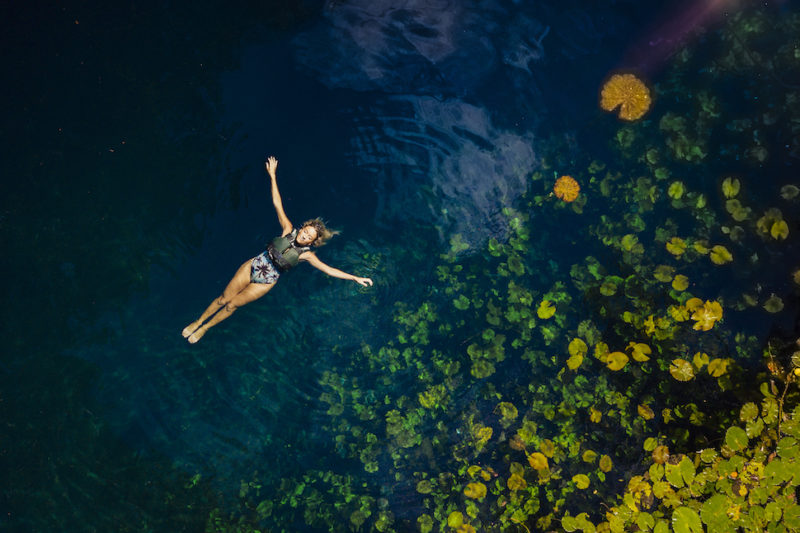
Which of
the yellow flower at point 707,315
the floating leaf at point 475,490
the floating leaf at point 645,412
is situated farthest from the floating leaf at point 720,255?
the floating leaf at point 475,490

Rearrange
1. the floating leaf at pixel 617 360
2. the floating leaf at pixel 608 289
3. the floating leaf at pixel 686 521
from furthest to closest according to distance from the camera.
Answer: the floating leaf at pixel 608 289, the floating leaf at pixel 617 360, the floating leaf at pixel 686 521

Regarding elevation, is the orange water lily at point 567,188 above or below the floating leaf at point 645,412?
above

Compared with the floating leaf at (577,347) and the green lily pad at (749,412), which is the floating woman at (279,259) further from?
the green lily pad at (749,412)

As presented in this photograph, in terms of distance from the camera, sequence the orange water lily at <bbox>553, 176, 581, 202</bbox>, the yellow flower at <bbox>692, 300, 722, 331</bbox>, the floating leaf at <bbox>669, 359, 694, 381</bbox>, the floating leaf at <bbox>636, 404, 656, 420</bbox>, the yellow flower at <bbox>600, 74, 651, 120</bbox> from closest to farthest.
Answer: the floating leaf at <bbox>669, 359, 694, 381</bbox>, the yellow flower at <bbox>692, 300, 722, 331</bbox>, the floating leaf at <bbox>636, 404, 656, 420</bbox>, the yellow flower at <bbox>600, 74, 651, 120</bbox>, the orange water lily at <bbox>553, 176, 581, 202</bbox>

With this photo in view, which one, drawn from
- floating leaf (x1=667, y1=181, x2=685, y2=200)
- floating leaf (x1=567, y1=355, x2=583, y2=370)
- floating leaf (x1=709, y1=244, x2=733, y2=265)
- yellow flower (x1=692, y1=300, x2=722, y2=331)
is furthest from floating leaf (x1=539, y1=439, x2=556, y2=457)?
floating leaf (x1=667, y1=181, x2=685, y2=200)

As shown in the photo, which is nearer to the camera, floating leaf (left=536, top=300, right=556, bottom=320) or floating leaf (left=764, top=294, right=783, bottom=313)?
floating leaf (left=764, top=294, right=783, bottom=313)

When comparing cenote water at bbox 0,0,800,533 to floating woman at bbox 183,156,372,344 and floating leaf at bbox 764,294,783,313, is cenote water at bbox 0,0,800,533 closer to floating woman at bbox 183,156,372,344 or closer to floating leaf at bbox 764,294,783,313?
floating leaf at bbox 764,294,783,313
